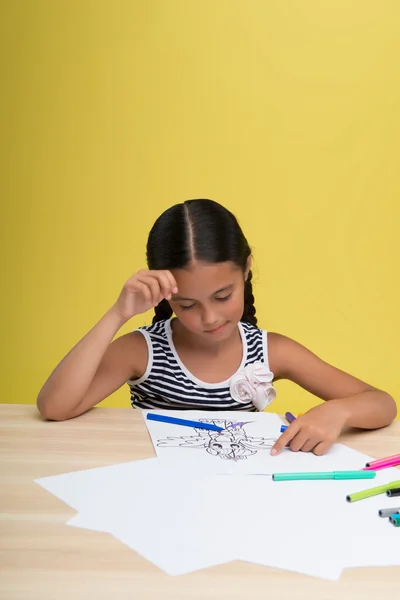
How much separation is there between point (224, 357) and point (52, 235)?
1.28 metres

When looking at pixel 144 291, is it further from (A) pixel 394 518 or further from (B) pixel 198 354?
(A) pixel 394 518

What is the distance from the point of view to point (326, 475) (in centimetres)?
87

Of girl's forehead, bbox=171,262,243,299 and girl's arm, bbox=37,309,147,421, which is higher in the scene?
girl's forehead, bbox=171,262,243,299

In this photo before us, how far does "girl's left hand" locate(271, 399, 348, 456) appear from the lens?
0.99m

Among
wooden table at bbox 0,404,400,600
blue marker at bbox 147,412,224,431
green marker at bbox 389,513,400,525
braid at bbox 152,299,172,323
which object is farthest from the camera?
braid at bbox 152,299,172,323

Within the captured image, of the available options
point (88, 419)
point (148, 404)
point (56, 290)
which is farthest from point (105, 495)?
point (56, 290)

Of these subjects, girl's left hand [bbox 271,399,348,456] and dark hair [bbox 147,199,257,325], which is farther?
dark hair [bbox 147,199,257,325]

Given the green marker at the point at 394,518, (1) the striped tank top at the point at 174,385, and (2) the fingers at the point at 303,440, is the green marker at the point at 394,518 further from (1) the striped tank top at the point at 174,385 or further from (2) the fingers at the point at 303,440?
(1) the striped tank top at the point at 174,385

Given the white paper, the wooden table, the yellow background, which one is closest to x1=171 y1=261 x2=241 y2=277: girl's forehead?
the white paper

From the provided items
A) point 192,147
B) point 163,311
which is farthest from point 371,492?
point 192,147

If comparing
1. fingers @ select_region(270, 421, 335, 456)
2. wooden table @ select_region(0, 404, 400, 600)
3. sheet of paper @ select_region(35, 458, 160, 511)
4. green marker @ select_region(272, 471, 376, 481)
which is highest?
wooden table @ select_region(0, 404, 400, 600)

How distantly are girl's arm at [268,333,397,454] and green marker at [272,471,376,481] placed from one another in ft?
0.37

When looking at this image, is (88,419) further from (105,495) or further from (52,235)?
(52,235)

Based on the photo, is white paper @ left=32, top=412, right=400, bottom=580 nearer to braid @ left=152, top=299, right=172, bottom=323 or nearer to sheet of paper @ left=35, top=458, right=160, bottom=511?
sheet of paper @ left=35, top=458, right=160, bottom=511
